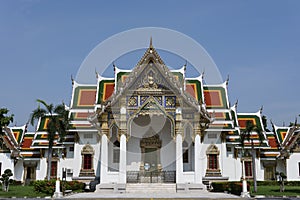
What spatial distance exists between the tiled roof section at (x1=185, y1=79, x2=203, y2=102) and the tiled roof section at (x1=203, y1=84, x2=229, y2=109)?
40.4 inches

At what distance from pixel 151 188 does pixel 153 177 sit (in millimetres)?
1386

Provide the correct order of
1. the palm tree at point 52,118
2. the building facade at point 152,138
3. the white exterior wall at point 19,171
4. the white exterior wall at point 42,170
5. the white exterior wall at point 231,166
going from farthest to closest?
the white exterior wall at point 19,171
the white exterior wall at point 42,170
the white exterior wall at point 231,166
the palm tree at point 52,118
the building facade at point 152,138

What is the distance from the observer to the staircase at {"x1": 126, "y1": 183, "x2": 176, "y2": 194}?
69.1ft

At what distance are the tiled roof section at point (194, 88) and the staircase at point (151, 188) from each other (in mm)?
11887

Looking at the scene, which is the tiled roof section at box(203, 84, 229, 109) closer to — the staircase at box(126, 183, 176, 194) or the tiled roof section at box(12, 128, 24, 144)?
the staircase at box(126, 183, 176, 194)

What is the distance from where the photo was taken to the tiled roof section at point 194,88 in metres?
32.2

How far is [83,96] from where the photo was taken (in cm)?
3303

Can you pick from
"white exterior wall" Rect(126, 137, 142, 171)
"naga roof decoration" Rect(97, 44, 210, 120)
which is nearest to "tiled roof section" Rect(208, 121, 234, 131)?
"white exterior wall" Rect(126, 137, 142, 171)

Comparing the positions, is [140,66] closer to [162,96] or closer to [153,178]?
[162,96]

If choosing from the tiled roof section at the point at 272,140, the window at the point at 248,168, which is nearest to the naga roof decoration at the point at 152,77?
the window at the point at 248,168

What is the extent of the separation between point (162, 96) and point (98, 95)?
11.1 meters

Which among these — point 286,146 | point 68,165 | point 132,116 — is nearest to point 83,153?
point 68,165

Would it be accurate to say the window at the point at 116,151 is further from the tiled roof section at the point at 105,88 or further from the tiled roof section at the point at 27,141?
the tiled roof section at the point at 27,141

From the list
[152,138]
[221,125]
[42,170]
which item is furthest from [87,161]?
[221,125]
